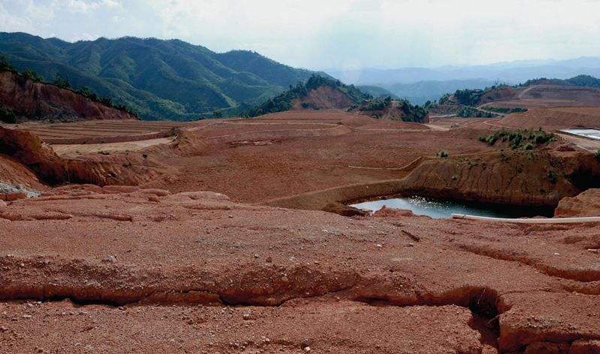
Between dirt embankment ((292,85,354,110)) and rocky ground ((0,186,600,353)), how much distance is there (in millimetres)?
92312

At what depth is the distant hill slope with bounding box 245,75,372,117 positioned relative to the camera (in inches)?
3878

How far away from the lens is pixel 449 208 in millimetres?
30859

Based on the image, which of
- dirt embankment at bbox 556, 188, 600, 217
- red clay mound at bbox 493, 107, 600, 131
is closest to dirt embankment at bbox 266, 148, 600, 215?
dirt embankment at bbox 556, 188, 600, 217

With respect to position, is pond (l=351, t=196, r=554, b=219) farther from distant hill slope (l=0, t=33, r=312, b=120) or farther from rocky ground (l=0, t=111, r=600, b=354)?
distant hill slope (l=0, t=33, r=312, b=120)

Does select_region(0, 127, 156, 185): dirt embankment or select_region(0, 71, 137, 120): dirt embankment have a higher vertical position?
select_region(0, 71, 137, 120): dirt embankment

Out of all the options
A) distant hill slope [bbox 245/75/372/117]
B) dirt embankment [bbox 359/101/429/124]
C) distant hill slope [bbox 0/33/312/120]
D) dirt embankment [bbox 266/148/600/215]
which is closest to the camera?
dirt embankment [bbox 266/148/600/215]

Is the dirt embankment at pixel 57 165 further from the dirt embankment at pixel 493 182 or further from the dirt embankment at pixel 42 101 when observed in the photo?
the dirt embankment at pixel 42 101

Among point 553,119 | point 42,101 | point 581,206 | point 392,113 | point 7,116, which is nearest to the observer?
point 581,206

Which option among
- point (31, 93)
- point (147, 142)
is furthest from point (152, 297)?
point (31, 93)

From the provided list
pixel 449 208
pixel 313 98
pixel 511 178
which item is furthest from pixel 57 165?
pixel 313 98

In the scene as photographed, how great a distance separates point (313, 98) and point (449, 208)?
81.1 meters

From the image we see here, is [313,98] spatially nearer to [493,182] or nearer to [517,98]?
[517,98]

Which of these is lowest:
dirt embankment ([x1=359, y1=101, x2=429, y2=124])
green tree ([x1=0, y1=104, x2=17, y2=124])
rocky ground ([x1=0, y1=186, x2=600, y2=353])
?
rocky ground ([x1=0, y1=186, x2=600, y2=353])

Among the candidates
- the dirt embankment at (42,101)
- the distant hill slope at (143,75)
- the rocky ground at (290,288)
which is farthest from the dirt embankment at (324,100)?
the rocky ground at (290,288)
